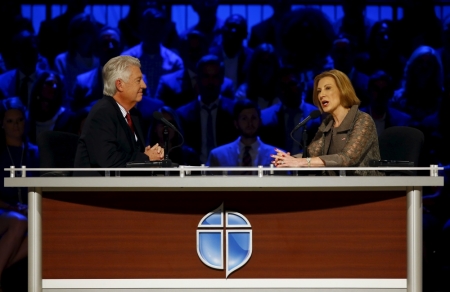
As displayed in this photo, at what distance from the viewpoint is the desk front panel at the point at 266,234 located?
275 cm

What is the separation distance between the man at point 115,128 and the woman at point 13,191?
2.51 metres

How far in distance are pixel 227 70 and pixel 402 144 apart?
2.67m

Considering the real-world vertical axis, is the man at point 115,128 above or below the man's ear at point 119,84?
below

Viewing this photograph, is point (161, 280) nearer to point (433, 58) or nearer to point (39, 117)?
point (39, 117)

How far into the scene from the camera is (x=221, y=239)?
2.75 m

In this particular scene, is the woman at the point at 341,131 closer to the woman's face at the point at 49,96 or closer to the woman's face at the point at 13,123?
the woman's face at the point at 49,96

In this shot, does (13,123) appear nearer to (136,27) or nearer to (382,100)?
(136,27)

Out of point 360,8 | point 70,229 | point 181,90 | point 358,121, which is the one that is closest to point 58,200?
point 70,229

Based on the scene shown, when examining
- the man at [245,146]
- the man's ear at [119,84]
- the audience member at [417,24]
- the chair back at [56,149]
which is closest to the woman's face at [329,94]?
the man's ear at [119,84]

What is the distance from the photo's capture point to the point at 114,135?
3.05 metres

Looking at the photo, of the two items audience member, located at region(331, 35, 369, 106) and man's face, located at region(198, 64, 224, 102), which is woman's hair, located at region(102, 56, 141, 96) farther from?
audience member, located at region(331, 35, 369, 106)

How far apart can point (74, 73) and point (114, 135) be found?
297 centimetres

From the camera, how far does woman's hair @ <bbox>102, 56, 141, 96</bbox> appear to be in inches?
125

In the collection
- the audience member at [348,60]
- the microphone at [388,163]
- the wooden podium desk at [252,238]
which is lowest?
the wooden podium desk at [252,238]
